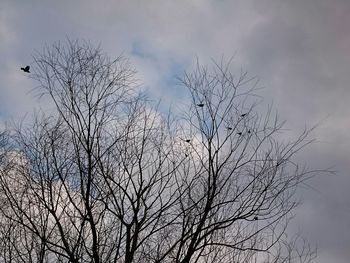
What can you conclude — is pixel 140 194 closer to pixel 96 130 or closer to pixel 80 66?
pixel 96 130

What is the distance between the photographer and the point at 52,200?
732cm

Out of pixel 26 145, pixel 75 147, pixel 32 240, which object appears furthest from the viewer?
pixel 32 240

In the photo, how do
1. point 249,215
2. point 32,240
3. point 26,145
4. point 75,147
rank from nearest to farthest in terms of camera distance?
point 249,215
point 75,147
point 26,145
point 32,240

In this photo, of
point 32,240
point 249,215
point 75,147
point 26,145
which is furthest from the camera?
point 32,240

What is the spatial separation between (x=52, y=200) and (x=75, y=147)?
0.95 m

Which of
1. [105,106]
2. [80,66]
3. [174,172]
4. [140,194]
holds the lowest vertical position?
[140,194]

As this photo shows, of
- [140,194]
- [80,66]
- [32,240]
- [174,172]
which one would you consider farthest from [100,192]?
[32,240]

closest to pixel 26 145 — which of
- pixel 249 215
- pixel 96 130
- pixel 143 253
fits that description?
pixel 96 130

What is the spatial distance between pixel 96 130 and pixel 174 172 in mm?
1506

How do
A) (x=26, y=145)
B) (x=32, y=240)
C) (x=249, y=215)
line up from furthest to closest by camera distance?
(x=32, y=240) < (x=26, y=145) < (x=249, y=215)

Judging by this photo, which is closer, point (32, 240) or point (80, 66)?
point (80, 66)

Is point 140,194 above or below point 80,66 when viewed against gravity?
below

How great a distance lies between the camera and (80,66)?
24.6ft

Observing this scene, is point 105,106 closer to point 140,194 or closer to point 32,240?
point 140,194
